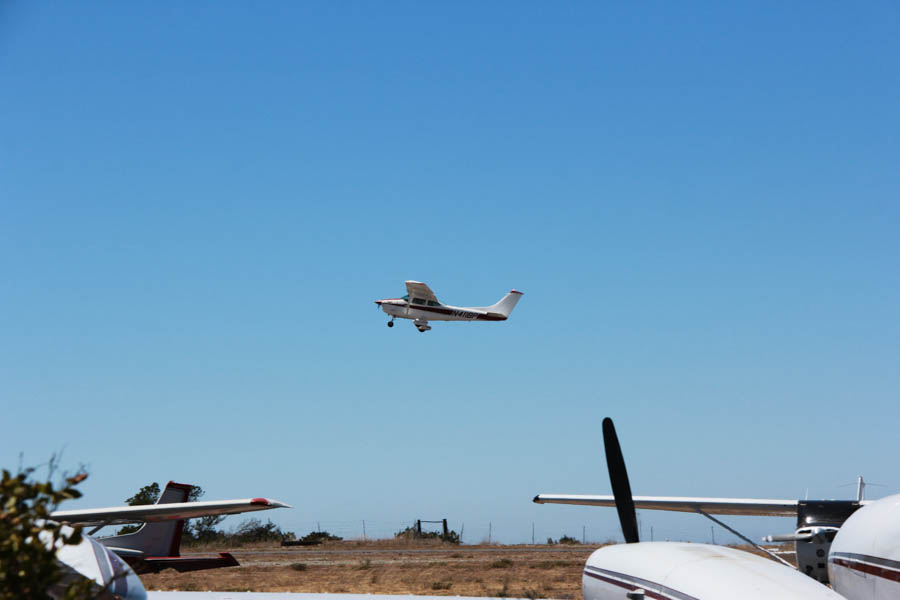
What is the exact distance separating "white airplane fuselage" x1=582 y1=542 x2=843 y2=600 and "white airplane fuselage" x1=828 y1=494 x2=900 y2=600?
2.67 ft

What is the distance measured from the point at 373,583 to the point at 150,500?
32761 millimetres

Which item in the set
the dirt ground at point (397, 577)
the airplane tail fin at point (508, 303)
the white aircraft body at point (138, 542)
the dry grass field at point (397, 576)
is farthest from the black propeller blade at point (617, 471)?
the airplane tail fin at point (508, 303)

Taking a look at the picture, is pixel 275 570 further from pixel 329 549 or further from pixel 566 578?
pixel 329 549

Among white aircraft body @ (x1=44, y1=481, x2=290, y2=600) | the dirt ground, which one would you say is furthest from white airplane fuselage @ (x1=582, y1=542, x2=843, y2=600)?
the dirt ground

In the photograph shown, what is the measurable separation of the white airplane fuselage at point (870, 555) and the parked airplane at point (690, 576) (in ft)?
2.45

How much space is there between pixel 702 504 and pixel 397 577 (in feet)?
47.7

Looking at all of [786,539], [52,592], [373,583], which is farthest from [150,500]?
[52,592]

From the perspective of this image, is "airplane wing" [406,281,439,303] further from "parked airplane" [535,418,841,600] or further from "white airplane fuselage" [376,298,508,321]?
"parked airplane" [535,418,841,600]

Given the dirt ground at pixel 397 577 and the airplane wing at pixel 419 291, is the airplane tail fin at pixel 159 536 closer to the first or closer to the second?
the dirt ground at pixel 397 577

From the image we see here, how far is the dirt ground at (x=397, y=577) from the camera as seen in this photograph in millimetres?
25781

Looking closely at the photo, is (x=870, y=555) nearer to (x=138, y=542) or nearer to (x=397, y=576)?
(x=138, y=542)

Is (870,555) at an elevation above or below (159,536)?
above

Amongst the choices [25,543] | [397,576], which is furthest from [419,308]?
[25,543]

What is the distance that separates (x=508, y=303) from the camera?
227 ft
